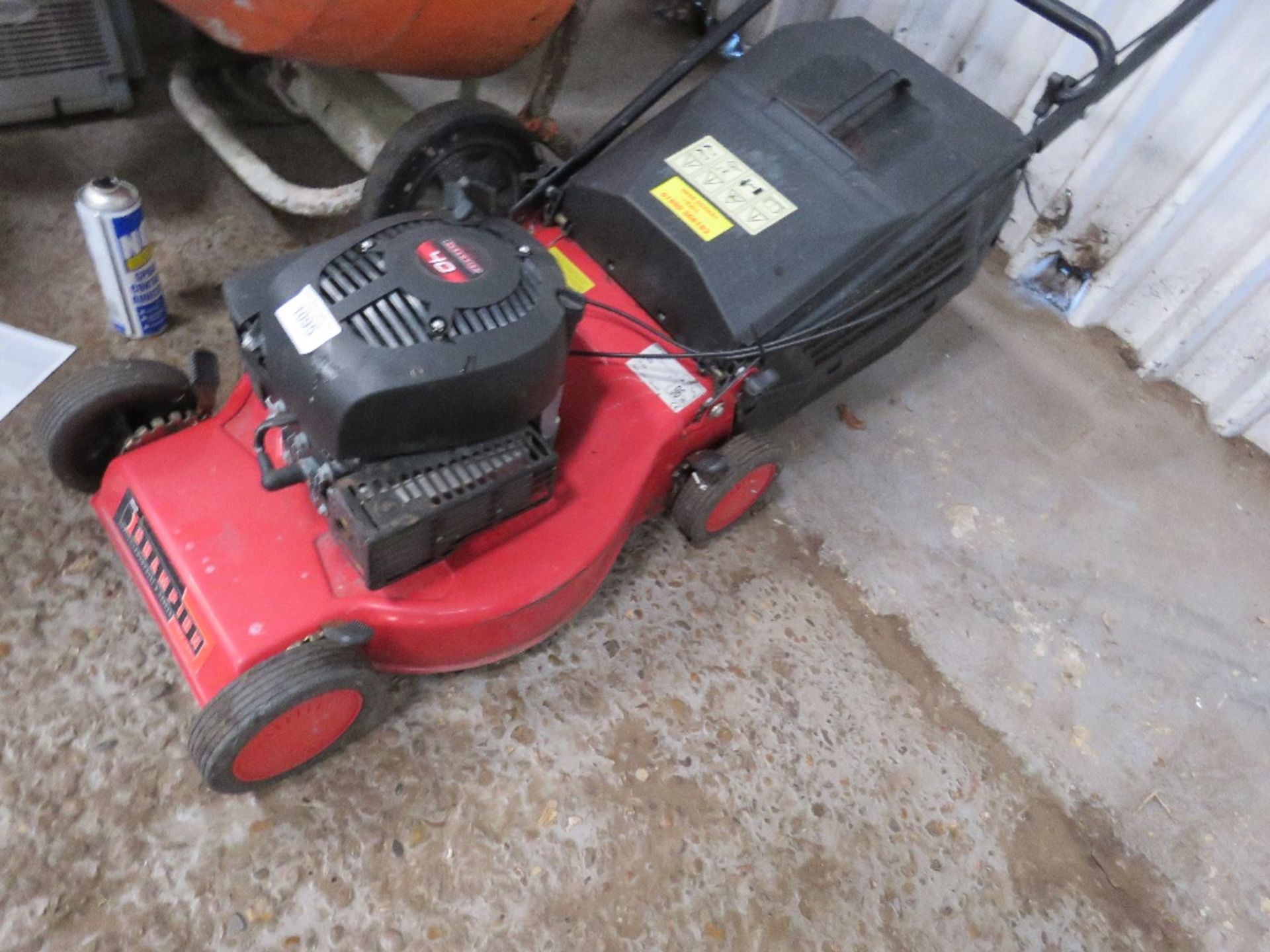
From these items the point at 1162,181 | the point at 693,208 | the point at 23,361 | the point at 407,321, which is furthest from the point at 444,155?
the point at 1162,181

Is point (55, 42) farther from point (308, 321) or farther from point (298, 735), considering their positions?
point (298, 735)

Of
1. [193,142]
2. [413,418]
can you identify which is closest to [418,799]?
[413,418]

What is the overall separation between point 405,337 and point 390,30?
21.9 inches

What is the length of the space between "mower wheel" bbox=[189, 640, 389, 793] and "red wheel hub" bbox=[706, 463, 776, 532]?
499mm

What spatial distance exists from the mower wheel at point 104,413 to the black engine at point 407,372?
0.70 ft

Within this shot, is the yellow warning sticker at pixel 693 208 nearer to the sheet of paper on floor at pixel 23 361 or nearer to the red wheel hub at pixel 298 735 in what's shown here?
the red wheel hub at pixel 298 735

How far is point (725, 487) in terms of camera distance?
3.93ft

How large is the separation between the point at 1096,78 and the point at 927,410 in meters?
0.61

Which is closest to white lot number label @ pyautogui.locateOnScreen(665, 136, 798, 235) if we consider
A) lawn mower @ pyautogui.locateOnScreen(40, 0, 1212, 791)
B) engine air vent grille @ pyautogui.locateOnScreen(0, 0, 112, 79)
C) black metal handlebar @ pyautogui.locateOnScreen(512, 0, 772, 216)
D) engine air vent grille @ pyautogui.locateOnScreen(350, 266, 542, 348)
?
lawn mower @ pyautogui.locateOnScreen(40, 0, 1212, 791)

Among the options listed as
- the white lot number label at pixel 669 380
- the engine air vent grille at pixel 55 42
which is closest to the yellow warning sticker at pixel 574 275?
the white lot number label at pixel 669 380

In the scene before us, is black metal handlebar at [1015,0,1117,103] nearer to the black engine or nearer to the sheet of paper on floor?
the black engine

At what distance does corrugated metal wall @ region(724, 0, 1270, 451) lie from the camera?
1.54 m

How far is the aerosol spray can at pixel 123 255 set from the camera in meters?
1.23

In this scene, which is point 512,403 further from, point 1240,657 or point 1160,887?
point 1240,657
